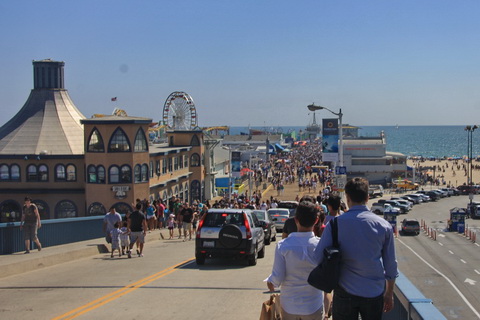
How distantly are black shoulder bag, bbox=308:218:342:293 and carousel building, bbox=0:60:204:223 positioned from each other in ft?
109

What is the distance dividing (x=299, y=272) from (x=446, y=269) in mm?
25241

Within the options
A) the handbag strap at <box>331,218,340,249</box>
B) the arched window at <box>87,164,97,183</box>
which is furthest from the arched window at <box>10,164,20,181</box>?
the handbag strap at <box>331,218,340,249</box>

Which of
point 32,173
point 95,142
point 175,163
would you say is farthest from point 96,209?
point 175,163

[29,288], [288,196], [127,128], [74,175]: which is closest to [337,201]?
[29,288]

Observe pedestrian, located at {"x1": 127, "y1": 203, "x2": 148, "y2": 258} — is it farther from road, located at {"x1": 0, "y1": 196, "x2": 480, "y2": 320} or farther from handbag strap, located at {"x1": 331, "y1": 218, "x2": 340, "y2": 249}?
handbag strap, located at {"x1": 331, "y1": 218, "x2": 340, "y2": 249}

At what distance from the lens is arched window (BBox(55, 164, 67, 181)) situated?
39.5 metres

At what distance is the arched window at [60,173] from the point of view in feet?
129

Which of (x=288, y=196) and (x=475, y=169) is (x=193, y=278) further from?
(x=475, y=169)

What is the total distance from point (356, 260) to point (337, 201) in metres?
3.77

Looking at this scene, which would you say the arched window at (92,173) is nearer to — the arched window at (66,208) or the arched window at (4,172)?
the arched window at (66,208)

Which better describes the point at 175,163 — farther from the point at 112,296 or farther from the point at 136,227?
the point at 112,296

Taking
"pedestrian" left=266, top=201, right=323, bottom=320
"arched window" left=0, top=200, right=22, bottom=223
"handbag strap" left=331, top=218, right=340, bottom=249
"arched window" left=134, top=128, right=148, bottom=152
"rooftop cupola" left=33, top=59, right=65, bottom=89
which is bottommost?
"arched window" left=0, top=200, right=22, bottom=223

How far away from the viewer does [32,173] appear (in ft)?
130

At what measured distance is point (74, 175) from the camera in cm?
3947
